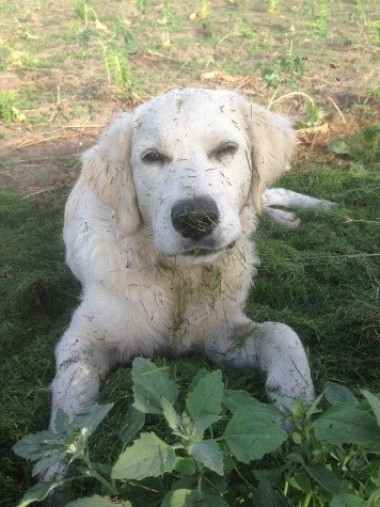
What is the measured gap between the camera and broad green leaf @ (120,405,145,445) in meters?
1.44

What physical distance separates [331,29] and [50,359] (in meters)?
7.84

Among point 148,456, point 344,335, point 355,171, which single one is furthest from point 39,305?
point 355,171

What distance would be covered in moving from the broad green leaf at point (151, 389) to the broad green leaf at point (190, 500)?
191 millimetres

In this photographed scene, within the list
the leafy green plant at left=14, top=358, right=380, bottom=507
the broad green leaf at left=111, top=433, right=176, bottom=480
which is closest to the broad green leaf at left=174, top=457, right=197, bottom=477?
the leafy green plant at left=14, top=358, right=380, bottom=507

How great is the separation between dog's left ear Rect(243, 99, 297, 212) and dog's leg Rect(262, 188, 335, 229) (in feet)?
3.99

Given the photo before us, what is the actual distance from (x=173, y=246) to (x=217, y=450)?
3.93 ft

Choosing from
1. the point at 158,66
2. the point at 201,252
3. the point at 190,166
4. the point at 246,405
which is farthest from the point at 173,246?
the point at 158,66

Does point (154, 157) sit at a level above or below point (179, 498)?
above

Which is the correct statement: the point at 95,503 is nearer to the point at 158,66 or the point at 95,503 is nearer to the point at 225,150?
the point at 225,150

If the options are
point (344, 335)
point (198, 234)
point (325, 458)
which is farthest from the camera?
point (344, 335)

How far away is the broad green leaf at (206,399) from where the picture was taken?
53.6 inches

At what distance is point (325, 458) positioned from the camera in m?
1.48

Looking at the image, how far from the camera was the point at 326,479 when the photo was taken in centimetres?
140

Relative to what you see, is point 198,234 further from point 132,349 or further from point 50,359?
point 50,359
